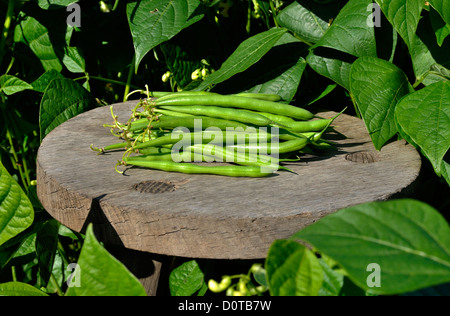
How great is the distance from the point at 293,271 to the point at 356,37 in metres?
1.04

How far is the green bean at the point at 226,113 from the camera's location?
54.6 inches

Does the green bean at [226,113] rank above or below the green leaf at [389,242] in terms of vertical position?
below

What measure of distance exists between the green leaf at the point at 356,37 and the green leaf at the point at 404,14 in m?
0.15

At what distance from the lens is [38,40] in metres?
1.96

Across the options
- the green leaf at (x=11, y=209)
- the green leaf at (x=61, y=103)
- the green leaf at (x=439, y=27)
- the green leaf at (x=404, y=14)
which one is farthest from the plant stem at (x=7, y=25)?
the green leaf at (x=439, y=27)

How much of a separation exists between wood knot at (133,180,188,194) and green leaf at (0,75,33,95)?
747 millimetres

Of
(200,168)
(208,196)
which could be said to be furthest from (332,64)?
(208,196)

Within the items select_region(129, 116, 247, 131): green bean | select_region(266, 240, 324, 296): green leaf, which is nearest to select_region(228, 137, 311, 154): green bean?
select_region(129, 116, 247, 131): green bean

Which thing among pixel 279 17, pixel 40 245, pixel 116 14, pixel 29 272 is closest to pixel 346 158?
pixel 279 17

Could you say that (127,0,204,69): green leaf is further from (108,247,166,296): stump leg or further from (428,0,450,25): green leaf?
(428,0,450,25): green leaf

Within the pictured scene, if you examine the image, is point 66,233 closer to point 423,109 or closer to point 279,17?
point 279,17

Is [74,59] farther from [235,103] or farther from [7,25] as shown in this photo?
[235,103]

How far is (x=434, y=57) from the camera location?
1509mm

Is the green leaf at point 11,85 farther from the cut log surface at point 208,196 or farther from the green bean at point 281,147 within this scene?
the green bean at point 281,147
